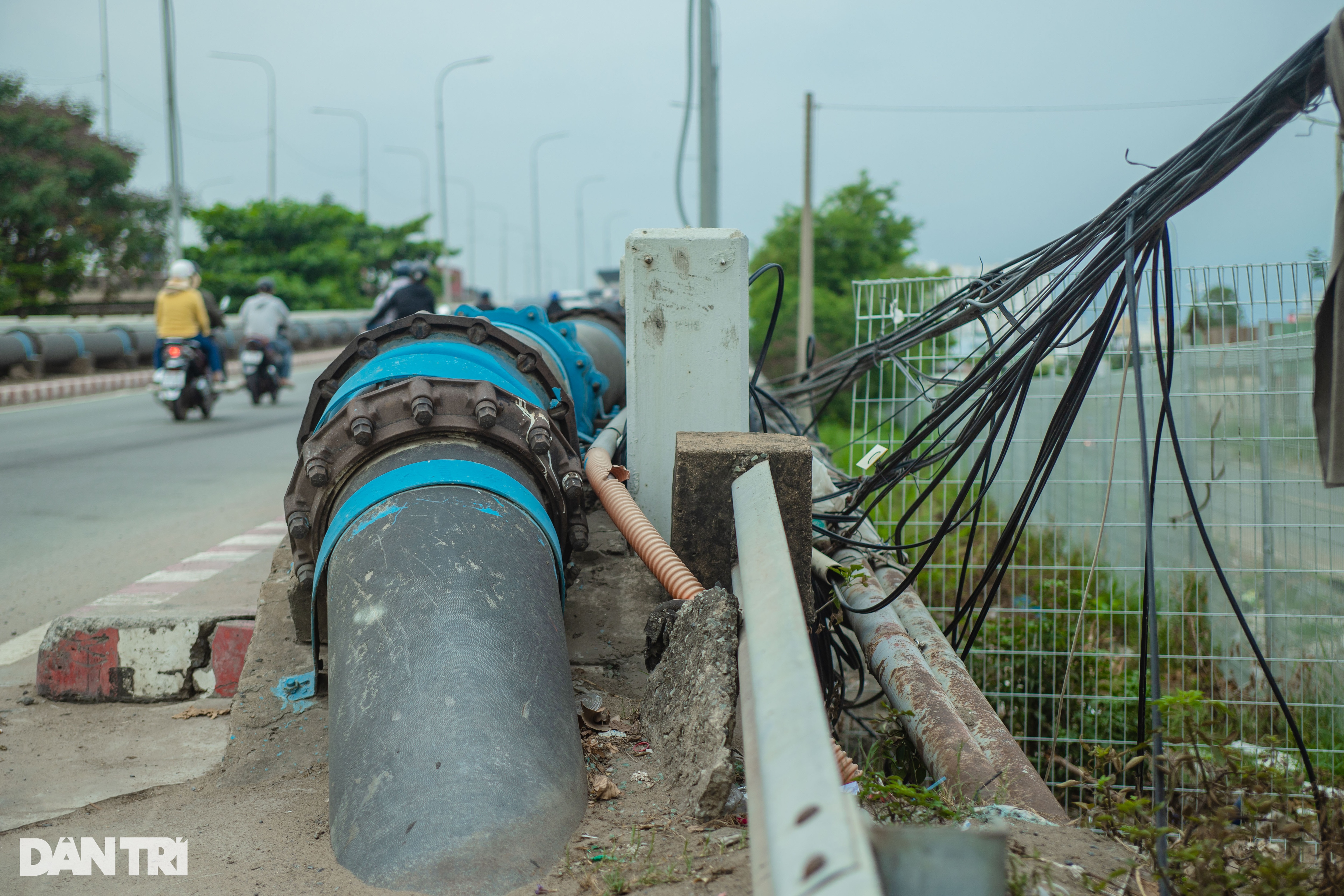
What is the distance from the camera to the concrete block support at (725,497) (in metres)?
2.77

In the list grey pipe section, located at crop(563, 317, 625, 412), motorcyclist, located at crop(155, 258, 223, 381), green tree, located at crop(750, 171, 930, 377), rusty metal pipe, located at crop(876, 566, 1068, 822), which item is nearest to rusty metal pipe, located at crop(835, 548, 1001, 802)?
rusty metal pipe, located at crop(876, 566, 1068, 822)

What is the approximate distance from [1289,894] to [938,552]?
415cm

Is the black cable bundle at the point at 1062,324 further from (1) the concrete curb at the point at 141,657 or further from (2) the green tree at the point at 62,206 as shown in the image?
(2) the green tree at the point at 62,206

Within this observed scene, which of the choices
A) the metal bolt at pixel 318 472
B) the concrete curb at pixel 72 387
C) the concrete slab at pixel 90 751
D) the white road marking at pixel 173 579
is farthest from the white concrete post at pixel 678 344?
the concrete curb at pixel 72 387

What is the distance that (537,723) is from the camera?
7.08 ft

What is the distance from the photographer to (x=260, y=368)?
46.6 feet

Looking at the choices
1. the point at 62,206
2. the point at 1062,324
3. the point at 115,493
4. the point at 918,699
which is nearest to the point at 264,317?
the point at 115,493

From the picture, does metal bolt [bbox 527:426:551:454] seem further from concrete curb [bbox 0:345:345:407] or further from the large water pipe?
concrete curb [bbox 0:345:345:407]

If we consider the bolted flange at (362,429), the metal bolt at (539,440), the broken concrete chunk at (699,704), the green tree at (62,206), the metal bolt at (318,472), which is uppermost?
the green tree at (62,206)

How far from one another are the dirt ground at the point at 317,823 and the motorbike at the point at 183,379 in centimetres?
938

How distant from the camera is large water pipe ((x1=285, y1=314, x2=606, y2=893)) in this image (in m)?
1.94

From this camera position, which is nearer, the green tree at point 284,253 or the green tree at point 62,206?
the green tree at point 62,206

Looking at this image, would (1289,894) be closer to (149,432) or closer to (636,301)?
(636,301)

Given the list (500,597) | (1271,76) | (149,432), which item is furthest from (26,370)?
(1271,76)
